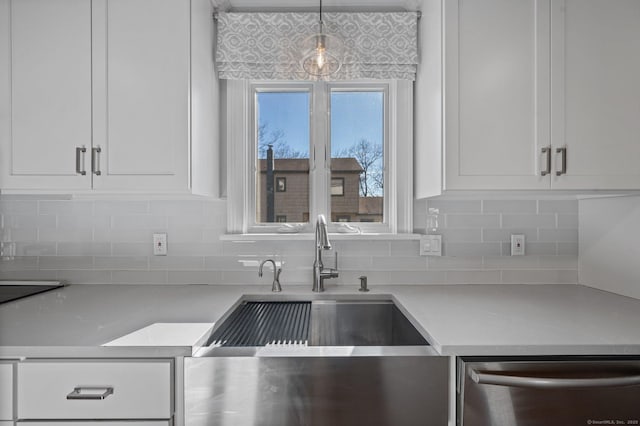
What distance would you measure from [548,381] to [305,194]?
52.2 inches

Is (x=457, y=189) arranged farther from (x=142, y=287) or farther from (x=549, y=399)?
(x=142, y=287)

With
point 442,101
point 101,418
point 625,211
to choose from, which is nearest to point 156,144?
point 101,418

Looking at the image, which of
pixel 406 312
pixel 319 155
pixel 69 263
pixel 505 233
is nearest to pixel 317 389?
pixel 406 312

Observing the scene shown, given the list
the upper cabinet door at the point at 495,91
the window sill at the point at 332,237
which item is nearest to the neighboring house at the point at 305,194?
the window sill at the point at 332,237

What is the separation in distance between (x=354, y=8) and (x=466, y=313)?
1.56 m

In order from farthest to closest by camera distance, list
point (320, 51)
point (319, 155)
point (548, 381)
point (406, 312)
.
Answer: point (319, 155) → point (320, 51) → point (406, 312) → point (548, 381)

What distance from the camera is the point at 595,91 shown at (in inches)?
56.0

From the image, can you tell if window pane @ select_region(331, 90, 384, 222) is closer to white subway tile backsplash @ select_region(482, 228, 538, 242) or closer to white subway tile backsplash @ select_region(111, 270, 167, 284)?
white subway tile backsplash @ select_region(482, 228, 538, 242)

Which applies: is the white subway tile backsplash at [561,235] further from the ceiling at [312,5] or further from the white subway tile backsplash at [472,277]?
the ceiling at [312,5]

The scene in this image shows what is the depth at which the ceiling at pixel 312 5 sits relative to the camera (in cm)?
181

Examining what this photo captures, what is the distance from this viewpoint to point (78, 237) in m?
1.83

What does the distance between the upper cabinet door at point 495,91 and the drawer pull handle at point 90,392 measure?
135 cm

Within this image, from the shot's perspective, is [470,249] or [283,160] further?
[283,160]

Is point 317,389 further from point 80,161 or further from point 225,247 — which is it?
point 80,161
